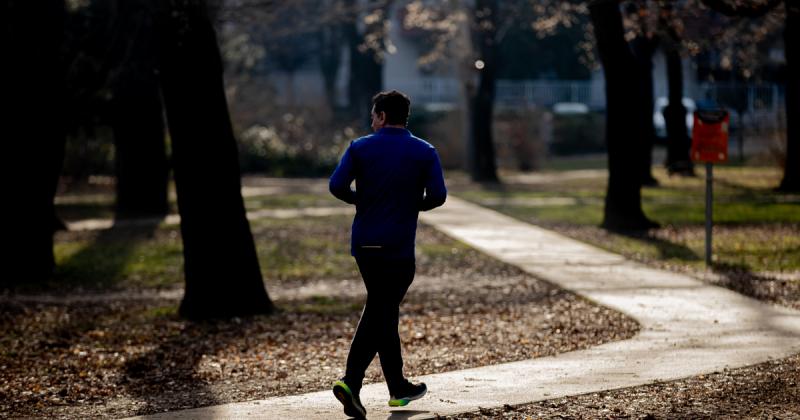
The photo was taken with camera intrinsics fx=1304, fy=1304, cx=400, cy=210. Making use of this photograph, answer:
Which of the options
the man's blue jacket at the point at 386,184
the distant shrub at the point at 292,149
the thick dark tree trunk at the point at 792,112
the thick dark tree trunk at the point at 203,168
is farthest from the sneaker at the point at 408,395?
the distant shrub at the point at 292,149

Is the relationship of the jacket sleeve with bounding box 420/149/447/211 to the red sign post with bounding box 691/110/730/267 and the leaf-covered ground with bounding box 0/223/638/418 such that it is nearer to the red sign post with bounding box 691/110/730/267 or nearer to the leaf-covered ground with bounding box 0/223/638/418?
the leaf-covered ground with bounding box 0/223/638/418

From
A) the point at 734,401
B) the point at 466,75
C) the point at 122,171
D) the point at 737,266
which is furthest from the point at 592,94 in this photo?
the point at 734,401

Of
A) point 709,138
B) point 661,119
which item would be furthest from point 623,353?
point 661,119

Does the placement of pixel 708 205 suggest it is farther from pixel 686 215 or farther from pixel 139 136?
pixel 139 136

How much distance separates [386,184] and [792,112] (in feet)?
63.4

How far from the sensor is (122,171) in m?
23.2

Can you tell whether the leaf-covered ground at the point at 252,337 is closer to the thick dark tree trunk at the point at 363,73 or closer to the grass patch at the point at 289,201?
the grass patch at the point at 289,201

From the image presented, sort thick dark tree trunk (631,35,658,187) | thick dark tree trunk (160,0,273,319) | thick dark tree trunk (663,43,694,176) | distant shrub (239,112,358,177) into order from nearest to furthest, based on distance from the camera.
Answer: thick dark tree trunk (160,0,273,319), thick dark tree trunk (631,35,658,187), thick dark tree trunk (663,43,694,176), distant shrub (239,112,358,177)

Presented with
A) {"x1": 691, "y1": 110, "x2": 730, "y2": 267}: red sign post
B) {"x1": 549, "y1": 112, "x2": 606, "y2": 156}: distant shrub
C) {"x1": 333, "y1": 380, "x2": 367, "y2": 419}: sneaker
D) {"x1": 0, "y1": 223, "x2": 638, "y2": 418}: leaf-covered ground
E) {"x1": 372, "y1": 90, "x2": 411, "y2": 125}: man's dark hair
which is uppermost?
{"x1": 372, "y1": 90, "x2": 411, "y2": 125}: man's dark hair

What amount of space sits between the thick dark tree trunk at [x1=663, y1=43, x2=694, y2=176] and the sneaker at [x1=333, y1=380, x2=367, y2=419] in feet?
78.4

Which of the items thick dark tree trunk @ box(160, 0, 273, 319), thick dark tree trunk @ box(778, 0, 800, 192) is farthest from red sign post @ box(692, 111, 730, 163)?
thick dark tree trunk @ box(778, 0, 800, 192)

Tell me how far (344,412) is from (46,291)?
25.8 feet

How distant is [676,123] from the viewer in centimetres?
2994

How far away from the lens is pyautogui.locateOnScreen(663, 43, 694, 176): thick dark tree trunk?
1170 inches
